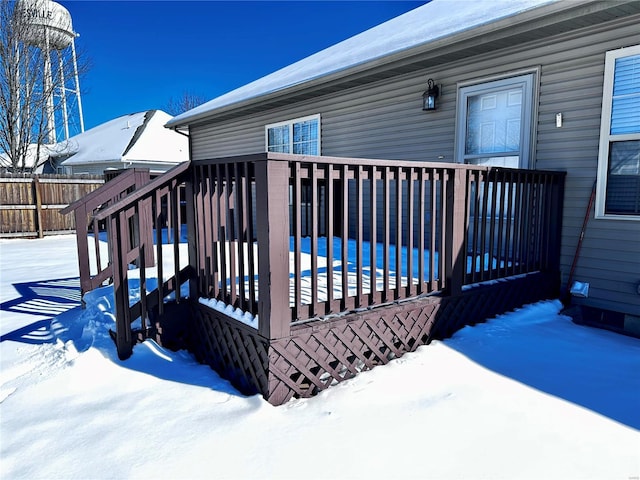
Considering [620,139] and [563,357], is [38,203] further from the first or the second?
[620,139]

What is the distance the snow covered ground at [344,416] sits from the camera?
1.73 m

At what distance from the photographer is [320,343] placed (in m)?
2.46

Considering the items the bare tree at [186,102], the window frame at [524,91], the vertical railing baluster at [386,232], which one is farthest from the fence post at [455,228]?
the bare tree at [186,102]

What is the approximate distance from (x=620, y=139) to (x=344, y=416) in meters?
3.57

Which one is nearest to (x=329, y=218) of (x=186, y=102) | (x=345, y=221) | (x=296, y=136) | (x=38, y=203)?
(x=345, y=221)

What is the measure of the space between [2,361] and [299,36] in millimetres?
16083

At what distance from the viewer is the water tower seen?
13047mm

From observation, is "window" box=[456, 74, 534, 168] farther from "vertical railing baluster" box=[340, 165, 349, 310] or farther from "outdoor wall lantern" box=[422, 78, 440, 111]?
"vertical railing baluster" box=[340, 165, 349, 310]

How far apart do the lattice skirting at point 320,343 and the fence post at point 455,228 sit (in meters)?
0.16

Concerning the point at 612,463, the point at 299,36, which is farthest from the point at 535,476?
the point at 299,36

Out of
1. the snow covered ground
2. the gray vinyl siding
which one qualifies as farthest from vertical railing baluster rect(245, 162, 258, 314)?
the gray vinyl siding

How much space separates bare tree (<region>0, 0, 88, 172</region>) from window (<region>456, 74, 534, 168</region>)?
1340 cm

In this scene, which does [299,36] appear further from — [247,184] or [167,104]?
[167,104]

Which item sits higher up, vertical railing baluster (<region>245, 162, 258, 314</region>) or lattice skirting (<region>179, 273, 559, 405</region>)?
vertical railing baluster (<region>245, 162, 258, 314</region>)
